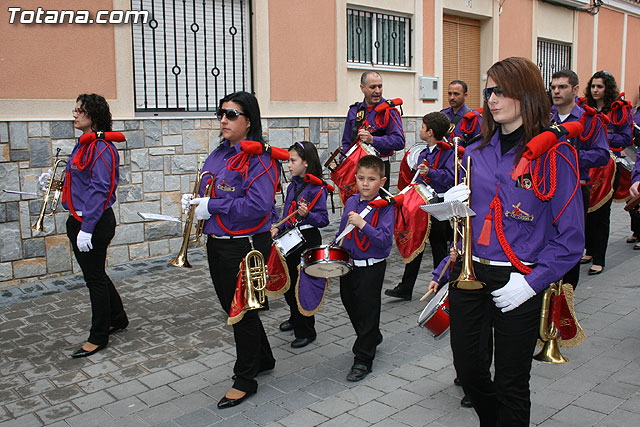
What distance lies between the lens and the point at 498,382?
3.02m

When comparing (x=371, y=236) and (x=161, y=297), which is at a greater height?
(x=371, y=236)

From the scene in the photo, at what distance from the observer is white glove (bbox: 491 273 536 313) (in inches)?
111

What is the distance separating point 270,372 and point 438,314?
5.62 ft

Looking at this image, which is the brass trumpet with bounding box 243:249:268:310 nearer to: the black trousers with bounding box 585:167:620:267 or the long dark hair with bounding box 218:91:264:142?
the long dark hair with bounding box 218:91:264:142

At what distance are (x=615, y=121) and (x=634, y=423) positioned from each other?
4.77 metres

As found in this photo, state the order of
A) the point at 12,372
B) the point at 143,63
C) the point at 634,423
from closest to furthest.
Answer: the point at 634,423 → the point at 12,372 → the point at 143,63

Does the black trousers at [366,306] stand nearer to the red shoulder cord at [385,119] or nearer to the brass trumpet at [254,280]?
the brass trumpet at [254,280]

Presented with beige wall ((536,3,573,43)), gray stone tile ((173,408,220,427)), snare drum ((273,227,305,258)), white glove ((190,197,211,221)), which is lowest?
gray stone tile ((173,408,220,427))

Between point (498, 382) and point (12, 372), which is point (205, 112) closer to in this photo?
point (12, 372)

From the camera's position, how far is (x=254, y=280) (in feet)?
13.8

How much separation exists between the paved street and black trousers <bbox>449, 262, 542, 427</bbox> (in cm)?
86

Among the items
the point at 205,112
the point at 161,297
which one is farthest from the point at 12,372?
the point at 205,112

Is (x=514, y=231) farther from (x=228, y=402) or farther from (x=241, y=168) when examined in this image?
(x=228, y=402)

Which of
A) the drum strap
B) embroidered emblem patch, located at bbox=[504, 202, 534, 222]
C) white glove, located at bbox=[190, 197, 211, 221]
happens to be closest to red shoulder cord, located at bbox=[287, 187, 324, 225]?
the drum strap
